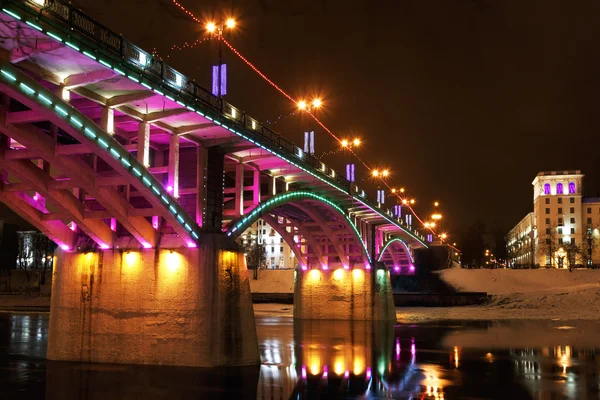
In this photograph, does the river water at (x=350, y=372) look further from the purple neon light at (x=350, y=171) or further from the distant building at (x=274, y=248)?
the distant building at (x=274, y=248)

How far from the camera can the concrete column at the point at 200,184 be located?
26125 millimetres

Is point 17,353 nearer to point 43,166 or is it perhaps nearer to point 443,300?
point 43,166

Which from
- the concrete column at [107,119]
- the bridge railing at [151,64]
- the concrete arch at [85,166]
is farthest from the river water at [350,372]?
the bridge railing at [151,64]

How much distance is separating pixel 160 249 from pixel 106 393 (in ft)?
22.8

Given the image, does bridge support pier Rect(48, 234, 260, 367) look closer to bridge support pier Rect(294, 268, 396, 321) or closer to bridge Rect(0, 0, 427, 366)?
bridge Rect(0, 0, 427, 366)

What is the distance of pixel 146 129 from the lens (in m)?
23.3

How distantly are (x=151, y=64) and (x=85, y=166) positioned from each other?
450 centimetres

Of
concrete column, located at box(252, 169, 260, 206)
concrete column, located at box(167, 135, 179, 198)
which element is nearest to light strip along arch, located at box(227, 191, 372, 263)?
concrete column, located at box(252, 169, 260, 206)

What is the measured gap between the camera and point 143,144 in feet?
75.3

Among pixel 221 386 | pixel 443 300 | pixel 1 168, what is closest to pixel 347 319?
pixel 443 300

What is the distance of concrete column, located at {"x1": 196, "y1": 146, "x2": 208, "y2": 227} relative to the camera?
2612cm

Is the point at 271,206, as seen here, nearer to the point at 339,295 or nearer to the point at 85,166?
the point at 85,166

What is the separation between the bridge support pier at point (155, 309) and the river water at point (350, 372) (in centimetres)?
85

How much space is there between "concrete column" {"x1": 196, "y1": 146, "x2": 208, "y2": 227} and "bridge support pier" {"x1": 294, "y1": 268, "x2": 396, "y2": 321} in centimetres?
3235
